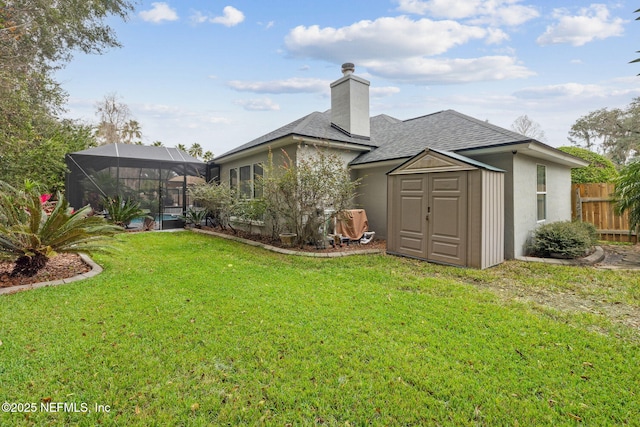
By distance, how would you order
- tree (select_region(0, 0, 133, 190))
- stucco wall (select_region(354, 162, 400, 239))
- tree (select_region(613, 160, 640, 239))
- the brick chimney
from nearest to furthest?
1. tree (select_region(613, 160, 640, 239))
2. tree (select_region(0, 0, 133, 190))
3. stucco wall (select_region(354, 162, 400, 239))
4. the brick chimney

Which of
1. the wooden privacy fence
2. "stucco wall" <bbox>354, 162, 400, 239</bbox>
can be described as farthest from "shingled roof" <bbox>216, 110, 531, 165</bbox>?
the wooden privacy fence

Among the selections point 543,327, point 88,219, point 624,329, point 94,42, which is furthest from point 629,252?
point 94,42

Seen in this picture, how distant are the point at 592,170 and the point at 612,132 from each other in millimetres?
20516

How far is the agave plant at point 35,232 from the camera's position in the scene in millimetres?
4863

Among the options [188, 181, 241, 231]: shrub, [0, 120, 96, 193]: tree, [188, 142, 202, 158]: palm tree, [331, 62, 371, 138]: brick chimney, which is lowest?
[188, 181, 241, 231]: shrub

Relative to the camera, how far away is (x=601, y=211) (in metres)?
10.4

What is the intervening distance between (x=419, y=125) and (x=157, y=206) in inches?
453

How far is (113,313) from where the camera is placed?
3762 mm

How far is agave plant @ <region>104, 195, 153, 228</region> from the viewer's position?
38.8ft

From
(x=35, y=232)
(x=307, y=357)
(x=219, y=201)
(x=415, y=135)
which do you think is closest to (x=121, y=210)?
(x=219, y=201)

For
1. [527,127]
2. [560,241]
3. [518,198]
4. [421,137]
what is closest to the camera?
[560,241]

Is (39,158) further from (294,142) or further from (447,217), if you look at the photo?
(447,217)

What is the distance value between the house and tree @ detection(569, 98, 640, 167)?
20.6 m

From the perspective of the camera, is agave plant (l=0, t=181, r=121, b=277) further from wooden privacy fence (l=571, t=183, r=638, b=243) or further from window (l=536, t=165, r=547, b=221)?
wooden privacy fence (l=571, t=183, r=638, b=243)
